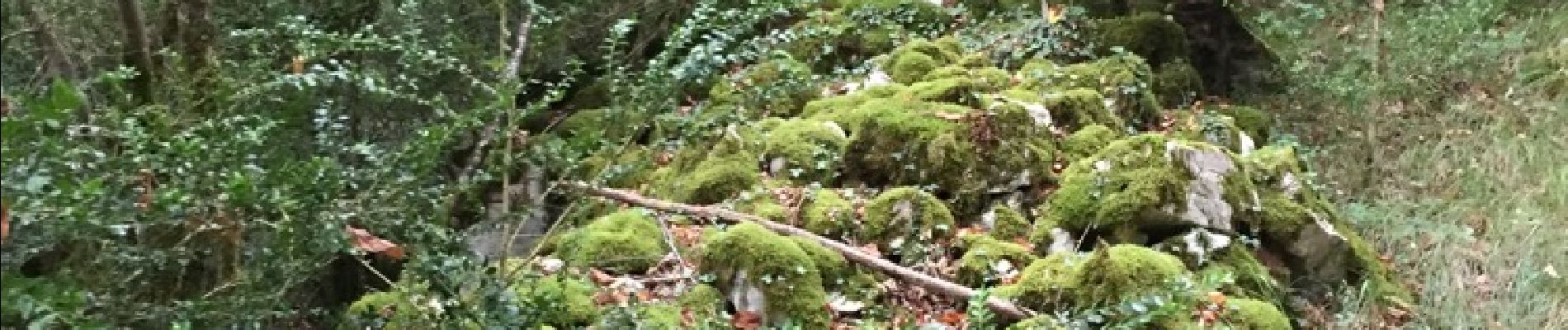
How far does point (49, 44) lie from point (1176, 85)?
14.9ft

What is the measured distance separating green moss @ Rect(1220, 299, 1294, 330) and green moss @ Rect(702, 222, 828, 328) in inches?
45.5

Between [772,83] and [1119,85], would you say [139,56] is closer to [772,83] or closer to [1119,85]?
[772,83]

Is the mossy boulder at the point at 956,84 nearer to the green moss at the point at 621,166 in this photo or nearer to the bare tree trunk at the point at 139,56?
the green moss at the point at 621,166

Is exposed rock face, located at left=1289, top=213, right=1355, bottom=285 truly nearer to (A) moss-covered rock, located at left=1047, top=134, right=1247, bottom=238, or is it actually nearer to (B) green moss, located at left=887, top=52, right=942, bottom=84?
(A) moss-covered rock, located at left=1047, top=134, right=1247, bottom=238

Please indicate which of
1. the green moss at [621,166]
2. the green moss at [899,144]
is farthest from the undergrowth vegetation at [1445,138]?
the green moss at [621,166]

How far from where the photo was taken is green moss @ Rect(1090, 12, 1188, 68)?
6262 millimetres

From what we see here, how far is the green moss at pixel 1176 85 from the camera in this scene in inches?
239

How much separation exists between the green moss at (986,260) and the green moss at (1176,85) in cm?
211

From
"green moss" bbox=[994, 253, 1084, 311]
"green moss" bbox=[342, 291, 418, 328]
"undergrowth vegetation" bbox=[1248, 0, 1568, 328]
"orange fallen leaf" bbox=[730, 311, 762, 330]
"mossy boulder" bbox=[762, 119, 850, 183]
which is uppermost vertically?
"green moss" bbox=[342, 291, 418, 328]

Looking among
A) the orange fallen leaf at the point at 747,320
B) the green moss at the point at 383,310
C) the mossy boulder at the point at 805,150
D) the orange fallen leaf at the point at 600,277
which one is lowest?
the orange fallen leaf at the point at 747,320

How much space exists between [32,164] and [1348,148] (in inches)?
210

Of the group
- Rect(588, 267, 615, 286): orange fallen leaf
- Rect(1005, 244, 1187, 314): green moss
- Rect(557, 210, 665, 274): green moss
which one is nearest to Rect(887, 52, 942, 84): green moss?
Rect(557, 210, 665, 274): green moss

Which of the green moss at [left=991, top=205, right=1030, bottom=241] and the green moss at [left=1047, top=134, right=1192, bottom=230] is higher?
the green moss at [left=1047, top=134, right=1192, bottom=230]

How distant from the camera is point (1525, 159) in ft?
17.7
